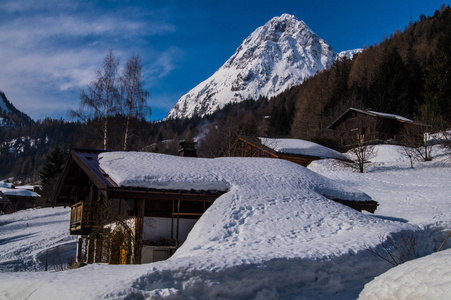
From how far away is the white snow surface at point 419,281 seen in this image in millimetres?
4078

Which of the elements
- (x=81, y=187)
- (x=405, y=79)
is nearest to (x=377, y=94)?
(x=405, y=79)

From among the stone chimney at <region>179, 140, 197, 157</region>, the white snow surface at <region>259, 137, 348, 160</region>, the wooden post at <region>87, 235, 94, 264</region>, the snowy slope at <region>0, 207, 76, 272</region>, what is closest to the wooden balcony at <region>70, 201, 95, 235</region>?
the snowy slope at <region>0, 207, 76, 272</region>

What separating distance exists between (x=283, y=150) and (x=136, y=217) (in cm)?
1921

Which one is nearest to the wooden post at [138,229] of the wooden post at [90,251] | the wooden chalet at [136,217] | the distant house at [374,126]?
A: the wooden chalet at [136,217]

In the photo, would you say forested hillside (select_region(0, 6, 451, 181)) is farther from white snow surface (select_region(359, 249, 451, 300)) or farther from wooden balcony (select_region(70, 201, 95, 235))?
white snow surface (select_region(359, 249, 451, 300))

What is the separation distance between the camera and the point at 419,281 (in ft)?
14.5

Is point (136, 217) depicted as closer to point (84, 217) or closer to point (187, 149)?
point (84, 217)

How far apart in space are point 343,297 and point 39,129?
144533mm

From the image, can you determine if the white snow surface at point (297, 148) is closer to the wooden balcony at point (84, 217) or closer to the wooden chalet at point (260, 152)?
the wooden chalet at point (260, 152)

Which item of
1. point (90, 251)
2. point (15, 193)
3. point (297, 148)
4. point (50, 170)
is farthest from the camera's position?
point (15, 193)

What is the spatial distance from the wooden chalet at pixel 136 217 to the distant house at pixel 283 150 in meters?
17.5

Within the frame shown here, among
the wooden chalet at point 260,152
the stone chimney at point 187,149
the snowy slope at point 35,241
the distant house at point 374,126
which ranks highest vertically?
the distant house at point 374,126

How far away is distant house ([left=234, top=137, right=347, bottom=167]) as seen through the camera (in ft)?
96.2

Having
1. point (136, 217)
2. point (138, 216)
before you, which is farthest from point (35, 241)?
point (138, 216)
